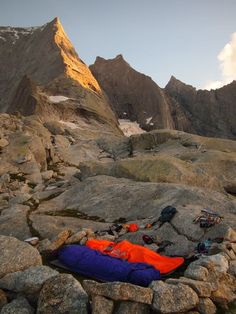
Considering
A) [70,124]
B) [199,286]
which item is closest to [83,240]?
[199,286]

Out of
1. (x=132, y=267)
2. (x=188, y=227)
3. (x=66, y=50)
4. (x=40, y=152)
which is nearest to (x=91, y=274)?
(x=132, y=267)

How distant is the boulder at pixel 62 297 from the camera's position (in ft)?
33.4

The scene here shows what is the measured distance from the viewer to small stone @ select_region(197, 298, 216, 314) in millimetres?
10523

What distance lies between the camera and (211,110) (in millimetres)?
164625

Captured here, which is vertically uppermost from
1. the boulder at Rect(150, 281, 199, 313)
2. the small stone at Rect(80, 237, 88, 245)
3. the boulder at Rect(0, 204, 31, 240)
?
the boulder at Rect(150, 281, 199, 313)

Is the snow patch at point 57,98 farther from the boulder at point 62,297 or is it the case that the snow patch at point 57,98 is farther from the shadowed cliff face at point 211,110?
the boulder at point 62,297

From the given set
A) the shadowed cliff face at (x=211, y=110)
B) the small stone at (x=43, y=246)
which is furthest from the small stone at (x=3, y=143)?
the shadowed cliff face at (x=211, y=110)

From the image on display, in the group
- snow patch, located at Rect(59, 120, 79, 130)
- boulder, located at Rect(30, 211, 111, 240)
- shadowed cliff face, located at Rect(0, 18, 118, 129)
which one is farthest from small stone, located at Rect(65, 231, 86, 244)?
shadowed cliff face, located at Rect(0, 18, 118, 129)

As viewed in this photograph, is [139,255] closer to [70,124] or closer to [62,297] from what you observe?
[62,297]

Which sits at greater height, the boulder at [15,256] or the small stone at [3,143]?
the small stone at [3,143]

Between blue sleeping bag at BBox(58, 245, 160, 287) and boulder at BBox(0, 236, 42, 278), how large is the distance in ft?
Result: 6.86

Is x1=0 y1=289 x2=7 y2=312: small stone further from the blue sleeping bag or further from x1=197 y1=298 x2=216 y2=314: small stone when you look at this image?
x1=197 y1=298 x2=216 y2=314: small stone

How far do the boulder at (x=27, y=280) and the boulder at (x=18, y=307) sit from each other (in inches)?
14.8

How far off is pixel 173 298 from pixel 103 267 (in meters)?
3.89
